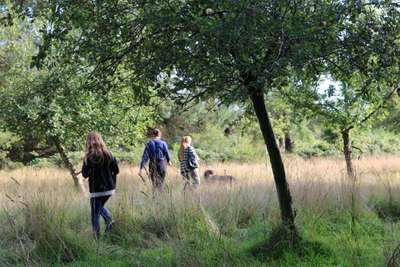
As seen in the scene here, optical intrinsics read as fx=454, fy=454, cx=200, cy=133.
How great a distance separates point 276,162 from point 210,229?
120 centimetres

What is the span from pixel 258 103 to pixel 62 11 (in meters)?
2.32

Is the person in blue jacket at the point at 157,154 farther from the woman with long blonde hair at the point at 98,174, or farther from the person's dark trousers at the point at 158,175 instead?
the woman with long blonde hair at the point at 98,174

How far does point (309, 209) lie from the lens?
6.84 m

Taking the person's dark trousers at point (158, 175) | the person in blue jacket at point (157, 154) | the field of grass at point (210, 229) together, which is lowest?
the field of grass at point (210, 229)

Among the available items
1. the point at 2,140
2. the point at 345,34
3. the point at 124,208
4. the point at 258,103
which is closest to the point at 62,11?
the point at 258,103

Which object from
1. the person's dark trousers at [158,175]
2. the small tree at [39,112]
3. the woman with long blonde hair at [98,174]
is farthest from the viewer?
the small tree at [39,112]

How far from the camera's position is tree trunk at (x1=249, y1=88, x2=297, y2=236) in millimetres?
5207

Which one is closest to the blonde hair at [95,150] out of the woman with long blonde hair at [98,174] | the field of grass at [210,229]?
the woman with long blonde hair at [98,174]

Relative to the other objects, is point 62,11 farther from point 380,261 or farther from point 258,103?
point 380,261

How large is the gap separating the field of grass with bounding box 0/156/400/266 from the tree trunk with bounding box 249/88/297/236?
0.28 metres

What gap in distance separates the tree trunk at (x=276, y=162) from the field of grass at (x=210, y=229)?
0.91 ft

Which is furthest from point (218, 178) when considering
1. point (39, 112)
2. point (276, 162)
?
point (276, 162)

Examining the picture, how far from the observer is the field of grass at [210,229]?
5043mm

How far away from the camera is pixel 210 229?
5.65 metres
